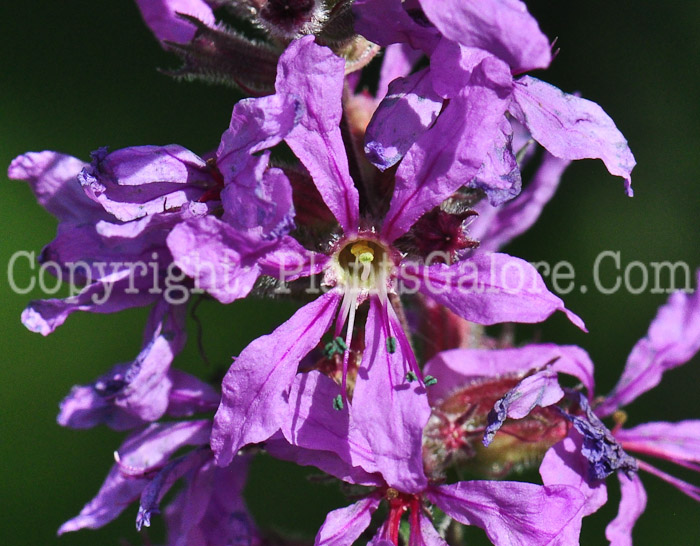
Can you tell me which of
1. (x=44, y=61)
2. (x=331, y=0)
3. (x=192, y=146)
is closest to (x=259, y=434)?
(x=331, y=0)

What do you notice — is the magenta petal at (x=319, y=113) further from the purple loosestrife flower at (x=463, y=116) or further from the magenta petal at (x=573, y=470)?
the magenta petal at (x=573, y=470)

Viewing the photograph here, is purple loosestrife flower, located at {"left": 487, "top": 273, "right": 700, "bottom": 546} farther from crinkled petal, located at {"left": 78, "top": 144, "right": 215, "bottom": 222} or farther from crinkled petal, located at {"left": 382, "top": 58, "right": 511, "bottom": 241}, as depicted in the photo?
crinkled petal, located at {"left": 78, "top": 144, "right": 215, "bottom": 222}

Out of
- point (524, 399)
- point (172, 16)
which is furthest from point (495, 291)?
point (172, 16)

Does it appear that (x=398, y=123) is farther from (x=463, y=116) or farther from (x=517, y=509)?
(x=517, y=509)

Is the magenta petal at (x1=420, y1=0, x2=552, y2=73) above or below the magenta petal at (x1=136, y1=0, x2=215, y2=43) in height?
→ above

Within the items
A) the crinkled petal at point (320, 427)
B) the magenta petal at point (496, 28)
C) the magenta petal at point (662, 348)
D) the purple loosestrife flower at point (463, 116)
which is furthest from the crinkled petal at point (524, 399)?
the magenta petal at point (496, 28)

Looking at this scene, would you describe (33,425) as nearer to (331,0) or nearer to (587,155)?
(331,0)

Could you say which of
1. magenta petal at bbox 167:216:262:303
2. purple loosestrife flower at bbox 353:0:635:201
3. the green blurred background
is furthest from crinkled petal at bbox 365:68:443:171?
the green blurred background
